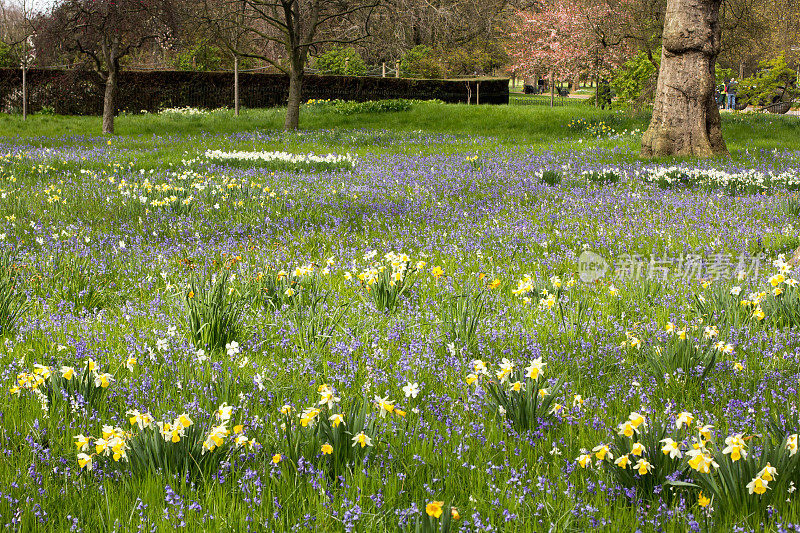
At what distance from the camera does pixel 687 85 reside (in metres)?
11.8

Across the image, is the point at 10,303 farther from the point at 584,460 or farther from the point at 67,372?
the point at 584,460

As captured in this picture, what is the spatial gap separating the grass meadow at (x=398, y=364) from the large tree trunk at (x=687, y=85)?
4.17m

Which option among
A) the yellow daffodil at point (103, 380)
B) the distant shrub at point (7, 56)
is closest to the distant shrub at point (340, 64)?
the distant shrub at point (7, 56)

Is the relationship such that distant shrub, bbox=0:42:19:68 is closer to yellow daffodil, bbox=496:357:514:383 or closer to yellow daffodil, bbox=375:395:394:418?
yellow daffodil, bbox=375:395:394:418

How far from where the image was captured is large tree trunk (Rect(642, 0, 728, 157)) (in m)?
11.6

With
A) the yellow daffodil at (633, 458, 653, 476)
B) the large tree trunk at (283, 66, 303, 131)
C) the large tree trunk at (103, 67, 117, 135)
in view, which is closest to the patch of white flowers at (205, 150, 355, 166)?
the large tree trunk at (283, 66, 303, 131)

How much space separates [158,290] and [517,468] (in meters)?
3.24

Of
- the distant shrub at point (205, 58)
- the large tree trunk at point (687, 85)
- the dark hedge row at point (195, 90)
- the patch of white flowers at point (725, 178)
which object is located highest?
the distant shrub at point (205, 58)

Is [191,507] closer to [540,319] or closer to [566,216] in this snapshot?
[540,319]

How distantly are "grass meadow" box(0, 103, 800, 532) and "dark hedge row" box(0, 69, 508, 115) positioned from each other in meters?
21.9

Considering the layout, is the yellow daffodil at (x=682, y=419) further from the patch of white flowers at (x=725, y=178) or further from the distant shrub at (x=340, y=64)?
the distant shrub at (x=340, y=64)

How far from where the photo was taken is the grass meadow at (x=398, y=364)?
214 centimetres

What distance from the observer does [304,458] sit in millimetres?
2391

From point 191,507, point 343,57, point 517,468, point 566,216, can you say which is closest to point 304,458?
point 191,507
